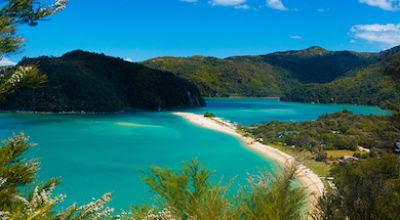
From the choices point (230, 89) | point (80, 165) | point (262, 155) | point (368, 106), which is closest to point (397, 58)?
point (262, 155)

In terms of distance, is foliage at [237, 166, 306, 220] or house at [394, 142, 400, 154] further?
house at [394, 142, 400, 154]

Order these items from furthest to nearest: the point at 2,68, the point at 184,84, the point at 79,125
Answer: the point at 184,84
the point at 79,125
the point at 2,68

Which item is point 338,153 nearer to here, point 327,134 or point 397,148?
point 327,134

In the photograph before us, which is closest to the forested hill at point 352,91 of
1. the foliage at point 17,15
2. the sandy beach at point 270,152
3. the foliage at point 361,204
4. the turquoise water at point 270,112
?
the turquoise water at point 270,112

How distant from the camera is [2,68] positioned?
5020mm

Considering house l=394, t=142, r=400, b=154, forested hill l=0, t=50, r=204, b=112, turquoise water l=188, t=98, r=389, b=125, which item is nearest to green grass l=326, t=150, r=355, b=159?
house l=394, t=142, r=400, b=154

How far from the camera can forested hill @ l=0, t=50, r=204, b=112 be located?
3376 inches

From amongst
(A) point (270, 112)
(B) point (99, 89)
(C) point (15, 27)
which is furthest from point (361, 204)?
(A) point (270, 112)

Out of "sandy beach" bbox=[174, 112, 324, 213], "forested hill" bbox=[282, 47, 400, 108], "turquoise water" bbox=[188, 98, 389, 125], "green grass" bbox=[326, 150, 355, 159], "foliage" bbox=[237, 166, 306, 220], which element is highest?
Result: "forested hill" bbox=[282, 47, 400, 108]

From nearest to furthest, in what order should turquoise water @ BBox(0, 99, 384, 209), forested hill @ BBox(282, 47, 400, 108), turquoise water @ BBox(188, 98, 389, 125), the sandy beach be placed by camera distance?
the sandy beach, turquoise water @ BBox(0, 99, 384, 209), turquoise water @ BBox(188, 98, 389, 125), forested hill @ BBox(282, 47, 400, 108)

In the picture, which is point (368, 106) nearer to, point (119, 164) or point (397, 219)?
point (119, 164)

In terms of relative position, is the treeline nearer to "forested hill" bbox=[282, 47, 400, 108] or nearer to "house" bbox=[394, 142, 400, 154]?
"house" bbox=[394, 142, 400, 154]

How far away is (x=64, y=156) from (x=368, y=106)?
377ft

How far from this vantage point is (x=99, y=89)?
313 ft
